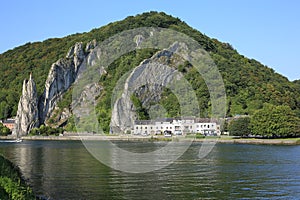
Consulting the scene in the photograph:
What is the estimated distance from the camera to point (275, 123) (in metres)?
85.2

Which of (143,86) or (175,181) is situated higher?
(143,86)

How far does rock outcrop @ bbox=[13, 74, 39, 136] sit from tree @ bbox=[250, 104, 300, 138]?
8879cm

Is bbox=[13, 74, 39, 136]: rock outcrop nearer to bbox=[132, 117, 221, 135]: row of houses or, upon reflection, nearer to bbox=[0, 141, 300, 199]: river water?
bbox=[132, 117, 221, 135]: row of houses

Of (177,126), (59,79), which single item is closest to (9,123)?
(59,79)

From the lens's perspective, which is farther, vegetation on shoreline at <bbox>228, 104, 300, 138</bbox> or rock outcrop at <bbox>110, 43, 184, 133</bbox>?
rock outcrop at <bbox>110, 43, 184, 133</bbox>

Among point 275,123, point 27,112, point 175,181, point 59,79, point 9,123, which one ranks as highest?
point 59,79

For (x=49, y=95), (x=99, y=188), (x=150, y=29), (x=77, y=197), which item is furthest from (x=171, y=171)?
(x=150, y=29)

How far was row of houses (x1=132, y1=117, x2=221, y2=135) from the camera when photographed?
117 meters

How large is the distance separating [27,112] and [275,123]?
96512mm

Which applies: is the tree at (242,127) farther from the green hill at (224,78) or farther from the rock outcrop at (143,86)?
the rock outcrop at (143,86)

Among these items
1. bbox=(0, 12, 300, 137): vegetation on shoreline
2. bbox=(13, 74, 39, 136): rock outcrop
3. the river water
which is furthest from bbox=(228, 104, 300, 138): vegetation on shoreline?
bbox=(13, 74, 39, 136): rock outcrop

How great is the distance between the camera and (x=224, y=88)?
450 feet

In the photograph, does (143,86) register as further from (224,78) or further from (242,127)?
(242,127)

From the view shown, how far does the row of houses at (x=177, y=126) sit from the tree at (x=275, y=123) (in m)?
22.7
